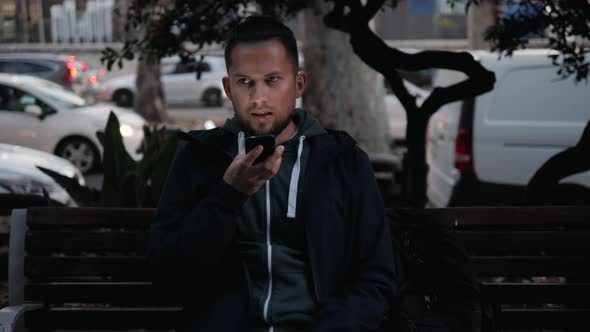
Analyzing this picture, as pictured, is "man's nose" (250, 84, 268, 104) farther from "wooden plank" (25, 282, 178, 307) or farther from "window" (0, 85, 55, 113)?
"window" (0, 85, 55, 113)

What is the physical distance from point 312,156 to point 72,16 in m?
39.7

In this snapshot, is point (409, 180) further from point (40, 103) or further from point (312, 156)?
point (40, 103)

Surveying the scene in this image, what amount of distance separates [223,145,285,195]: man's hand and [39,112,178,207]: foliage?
2.84 m

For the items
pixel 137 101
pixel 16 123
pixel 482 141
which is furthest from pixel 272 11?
pixel 137 101

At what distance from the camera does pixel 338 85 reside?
560 inches

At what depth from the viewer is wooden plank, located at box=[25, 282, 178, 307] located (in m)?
3.92

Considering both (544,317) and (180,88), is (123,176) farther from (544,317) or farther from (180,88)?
(180,88)

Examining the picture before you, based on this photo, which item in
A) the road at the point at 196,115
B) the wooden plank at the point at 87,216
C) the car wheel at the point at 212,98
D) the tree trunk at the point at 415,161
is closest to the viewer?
the wooden plank at the point at 87,216

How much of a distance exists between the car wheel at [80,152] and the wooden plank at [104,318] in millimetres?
11200

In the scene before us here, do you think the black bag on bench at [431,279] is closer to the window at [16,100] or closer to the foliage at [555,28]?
the foliage at [555,28]

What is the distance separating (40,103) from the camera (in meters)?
14.8

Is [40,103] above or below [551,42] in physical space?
below

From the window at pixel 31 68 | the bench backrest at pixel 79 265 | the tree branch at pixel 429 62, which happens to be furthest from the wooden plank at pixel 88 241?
the window at pixel 31 68

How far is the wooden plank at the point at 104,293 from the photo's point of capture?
3.92 m
